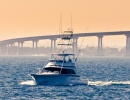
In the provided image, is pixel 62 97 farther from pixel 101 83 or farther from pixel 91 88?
pixel 101 83

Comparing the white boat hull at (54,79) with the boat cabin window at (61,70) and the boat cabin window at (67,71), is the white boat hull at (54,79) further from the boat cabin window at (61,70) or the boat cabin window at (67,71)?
the boat cabin window at (61,70)

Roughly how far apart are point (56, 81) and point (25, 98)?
14.8 meters

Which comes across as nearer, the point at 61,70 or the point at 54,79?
the point at 54,79

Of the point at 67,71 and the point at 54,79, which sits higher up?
the point at 67,71

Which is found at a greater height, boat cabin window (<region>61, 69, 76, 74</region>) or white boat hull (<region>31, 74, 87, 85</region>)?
boat cabin window (<region>61, 69, 76, 74</region>)

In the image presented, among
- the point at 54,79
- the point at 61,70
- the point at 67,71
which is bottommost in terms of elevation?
the point at 54,79

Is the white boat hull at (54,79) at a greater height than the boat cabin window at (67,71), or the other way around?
the boat cabin window at (67,71)

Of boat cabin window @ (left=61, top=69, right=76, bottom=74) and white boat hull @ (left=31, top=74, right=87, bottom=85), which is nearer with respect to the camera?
white boat hull @ (left=31, top=74, right=87, bottom=85)

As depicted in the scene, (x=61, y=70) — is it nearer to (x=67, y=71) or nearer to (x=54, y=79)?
(x=67, y=71)

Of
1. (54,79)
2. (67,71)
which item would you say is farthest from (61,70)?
(54,79)

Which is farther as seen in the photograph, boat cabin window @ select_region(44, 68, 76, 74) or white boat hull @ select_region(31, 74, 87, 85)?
boat cabin window @ select_region(44, 68, 76, 74)

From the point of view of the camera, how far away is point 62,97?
2840 inches

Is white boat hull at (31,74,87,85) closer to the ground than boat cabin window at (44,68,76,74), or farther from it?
closer to the ground

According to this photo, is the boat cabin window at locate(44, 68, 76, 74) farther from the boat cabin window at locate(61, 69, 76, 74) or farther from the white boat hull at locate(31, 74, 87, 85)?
the white boat hull at locate(31, 74, 87, 85)
